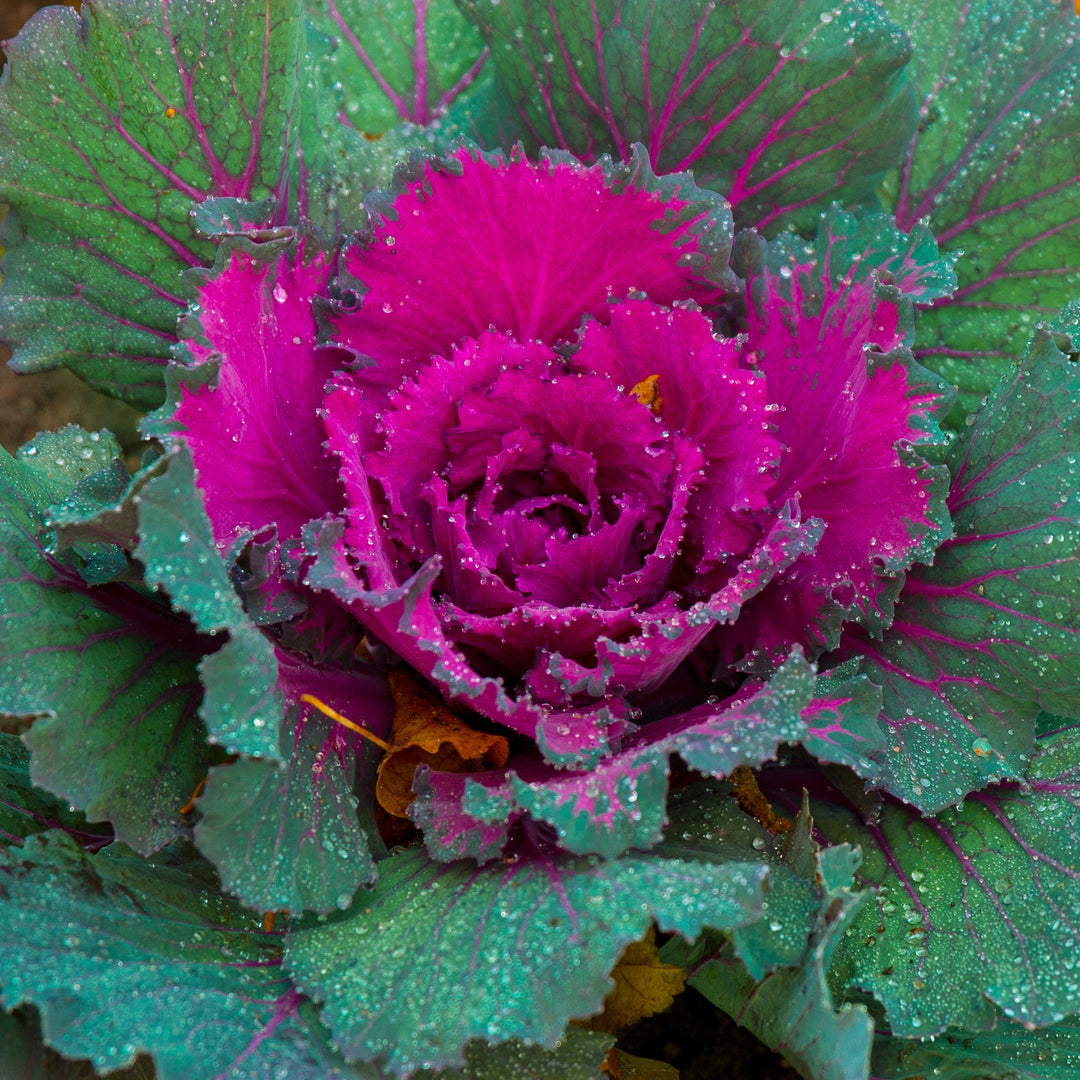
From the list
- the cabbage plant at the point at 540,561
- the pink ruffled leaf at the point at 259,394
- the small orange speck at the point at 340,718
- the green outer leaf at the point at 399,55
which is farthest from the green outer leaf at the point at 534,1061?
the green outer leaf at the point at 399,55

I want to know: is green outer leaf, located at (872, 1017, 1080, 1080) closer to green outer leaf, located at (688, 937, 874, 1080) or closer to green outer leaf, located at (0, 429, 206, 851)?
green outer leaf, located at (688, 937, 874, 1080)

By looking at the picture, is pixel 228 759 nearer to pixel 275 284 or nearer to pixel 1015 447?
pixel 275 284

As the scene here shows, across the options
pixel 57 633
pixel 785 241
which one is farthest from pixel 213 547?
pixel 785 241

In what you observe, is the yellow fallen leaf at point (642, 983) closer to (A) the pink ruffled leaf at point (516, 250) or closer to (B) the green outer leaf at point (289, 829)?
(B) the green outer leaf at point (289, 829)

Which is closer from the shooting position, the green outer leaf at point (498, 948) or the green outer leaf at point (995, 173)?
the green outer leaf at point (498, 948)

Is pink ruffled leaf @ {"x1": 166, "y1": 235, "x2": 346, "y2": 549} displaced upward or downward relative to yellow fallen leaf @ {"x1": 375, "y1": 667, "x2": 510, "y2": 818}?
upward

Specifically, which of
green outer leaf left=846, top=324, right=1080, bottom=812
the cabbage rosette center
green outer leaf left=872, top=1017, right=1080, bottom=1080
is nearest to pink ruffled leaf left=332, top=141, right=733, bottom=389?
the cabbage rosette center
